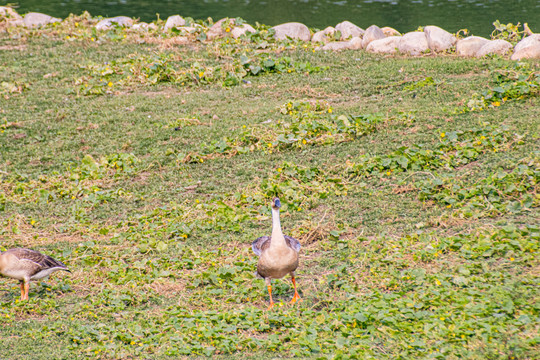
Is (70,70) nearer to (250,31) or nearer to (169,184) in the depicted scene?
(250,31)

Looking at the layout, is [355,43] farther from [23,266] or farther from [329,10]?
[23,266]

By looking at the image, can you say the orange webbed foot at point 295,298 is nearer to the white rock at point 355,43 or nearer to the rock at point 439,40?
the rock at point 439,40

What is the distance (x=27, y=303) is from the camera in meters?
6.43

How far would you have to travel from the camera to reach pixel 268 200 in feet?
28.6

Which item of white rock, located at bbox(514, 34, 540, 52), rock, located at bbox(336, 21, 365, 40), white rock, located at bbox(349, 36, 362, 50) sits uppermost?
white rock, located at bbox(514, 34, 540, 52)

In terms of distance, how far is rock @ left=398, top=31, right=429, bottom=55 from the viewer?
48.2ft

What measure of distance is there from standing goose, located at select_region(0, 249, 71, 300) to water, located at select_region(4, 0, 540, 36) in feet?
51.2

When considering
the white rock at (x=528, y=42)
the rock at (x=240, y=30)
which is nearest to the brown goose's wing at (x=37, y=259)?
the white rock at (x=528, y=42)

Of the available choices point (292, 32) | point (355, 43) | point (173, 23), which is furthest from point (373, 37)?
point (173, 23)

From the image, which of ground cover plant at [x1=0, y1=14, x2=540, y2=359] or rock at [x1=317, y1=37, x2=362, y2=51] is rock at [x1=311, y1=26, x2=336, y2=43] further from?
ground cover plant at [x1=0, y1=14, x2=540, y2=359]

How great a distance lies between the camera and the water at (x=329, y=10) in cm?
2084

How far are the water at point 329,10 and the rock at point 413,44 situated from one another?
188 inches

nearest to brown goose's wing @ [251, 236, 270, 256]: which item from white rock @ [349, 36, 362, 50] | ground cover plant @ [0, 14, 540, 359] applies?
ground cover plant @ [0, 14, 540, 359]

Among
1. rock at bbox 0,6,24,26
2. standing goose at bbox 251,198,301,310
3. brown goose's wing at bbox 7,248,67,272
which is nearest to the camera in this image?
standing goose at bbox 251,198,301,310
